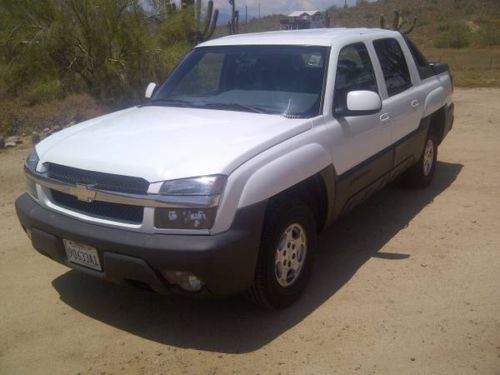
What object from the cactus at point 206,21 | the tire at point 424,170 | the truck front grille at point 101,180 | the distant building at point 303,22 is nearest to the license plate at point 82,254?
the truck front grille at point 101,180

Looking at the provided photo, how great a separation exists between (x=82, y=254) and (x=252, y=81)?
1.92 meters

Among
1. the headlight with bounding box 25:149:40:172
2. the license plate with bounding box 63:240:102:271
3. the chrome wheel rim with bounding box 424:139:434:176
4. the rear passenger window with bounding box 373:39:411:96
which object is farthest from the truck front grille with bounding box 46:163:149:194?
the chrome wheel rim with bounding box 424:139:434:176

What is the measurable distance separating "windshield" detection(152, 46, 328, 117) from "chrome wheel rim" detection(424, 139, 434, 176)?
2.40m

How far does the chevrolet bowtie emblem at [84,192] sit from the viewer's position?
324cm

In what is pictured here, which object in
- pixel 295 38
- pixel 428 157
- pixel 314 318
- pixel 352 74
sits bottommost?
pixel 314 318

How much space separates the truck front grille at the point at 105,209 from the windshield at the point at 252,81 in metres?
1.29

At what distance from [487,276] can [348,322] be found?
132 centimetres

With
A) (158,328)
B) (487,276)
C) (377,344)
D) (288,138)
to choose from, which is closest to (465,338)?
(377,344)

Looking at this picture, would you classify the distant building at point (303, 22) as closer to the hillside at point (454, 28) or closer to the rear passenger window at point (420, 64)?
the hillside at point (454, 28)

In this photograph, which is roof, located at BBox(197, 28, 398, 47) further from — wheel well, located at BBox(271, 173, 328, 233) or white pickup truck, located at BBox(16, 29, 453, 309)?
wheel well, located at BBox(271, 173, 328, 233)

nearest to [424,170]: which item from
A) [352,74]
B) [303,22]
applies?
[352,74]

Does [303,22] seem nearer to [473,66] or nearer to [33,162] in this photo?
[473,66]

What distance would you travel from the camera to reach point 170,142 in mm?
3416

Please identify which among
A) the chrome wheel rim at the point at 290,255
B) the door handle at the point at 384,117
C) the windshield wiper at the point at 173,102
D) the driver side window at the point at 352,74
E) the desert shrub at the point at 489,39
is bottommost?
the desert shrub at the point at 489,39
